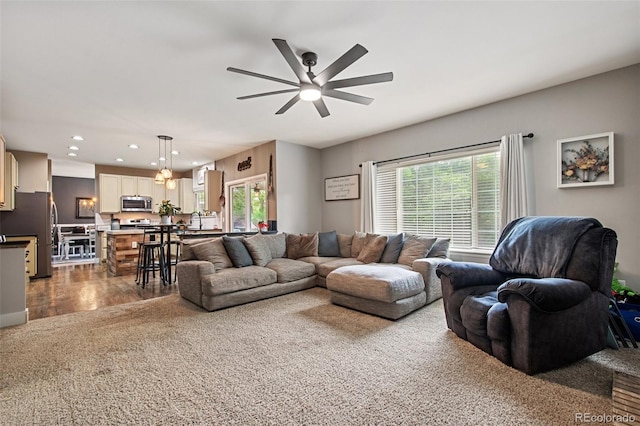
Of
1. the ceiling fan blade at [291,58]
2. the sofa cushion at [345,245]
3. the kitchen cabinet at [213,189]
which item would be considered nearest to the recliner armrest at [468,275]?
the ceiling fan blade at [291,58]

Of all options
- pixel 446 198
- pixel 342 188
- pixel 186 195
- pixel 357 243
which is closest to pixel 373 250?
pixel 357 243

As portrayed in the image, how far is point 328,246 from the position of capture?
5.20 metres

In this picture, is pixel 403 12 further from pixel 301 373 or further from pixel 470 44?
pixel 301 373

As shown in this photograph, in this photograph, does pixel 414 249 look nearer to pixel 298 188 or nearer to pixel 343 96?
pixel 343 96

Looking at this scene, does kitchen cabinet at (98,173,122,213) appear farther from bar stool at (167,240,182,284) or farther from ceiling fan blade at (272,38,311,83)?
ceiling fan blade at (272,38,311,83)

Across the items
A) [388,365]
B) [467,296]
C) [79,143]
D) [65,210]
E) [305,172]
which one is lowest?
[388,365]

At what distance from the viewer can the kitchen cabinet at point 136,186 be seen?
812 cm

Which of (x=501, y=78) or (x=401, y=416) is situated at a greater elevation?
(x=501, y=78)

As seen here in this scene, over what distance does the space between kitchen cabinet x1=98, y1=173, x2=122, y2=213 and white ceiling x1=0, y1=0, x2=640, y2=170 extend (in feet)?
11.2

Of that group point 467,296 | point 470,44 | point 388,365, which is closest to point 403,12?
point 470,44

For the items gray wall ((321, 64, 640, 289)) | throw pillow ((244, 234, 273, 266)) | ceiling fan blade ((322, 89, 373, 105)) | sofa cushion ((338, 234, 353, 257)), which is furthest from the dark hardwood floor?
gray wall ((321, 64, 640, 289))

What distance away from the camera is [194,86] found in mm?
3412

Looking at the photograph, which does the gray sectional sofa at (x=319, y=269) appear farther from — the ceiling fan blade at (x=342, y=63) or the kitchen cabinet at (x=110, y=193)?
the kitchen cabinet at (x=110, y=193)

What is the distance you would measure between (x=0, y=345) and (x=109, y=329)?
78 cm
